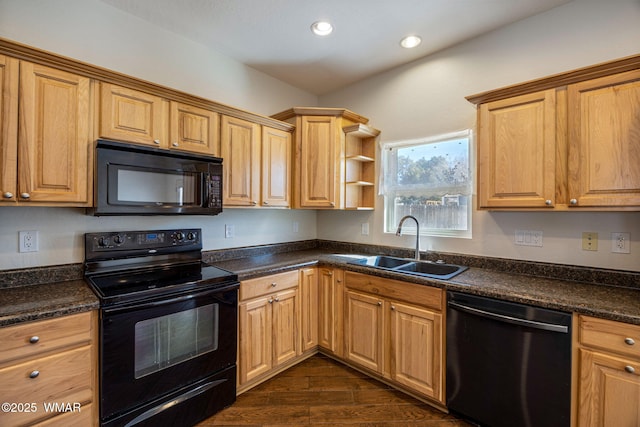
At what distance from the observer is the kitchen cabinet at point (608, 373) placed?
1294mm

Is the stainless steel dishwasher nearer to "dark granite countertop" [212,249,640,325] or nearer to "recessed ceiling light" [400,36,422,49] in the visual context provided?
"dark granite countertop" [212,249,640,325]

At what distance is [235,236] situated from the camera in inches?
104

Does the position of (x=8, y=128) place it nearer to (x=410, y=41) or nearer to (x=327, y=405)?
(x=327, y=405)

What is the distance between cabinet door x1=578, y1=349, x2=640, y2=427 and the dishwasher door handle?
140mm

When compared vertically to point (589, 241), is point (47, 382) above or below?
below

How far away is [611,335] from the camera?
1338 millimetres

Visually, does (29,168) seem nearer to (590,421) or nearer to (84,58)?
(84,58)

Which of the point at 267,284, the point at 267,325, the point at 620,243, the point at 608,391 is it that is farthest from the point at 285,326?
the point at 620,243

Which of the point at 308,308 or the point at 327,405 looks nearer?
the point at 327,405

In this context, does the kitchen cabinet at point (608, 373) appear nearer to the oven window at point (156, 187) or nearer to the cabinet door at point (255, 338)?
the cabinet door at point (255, 338)

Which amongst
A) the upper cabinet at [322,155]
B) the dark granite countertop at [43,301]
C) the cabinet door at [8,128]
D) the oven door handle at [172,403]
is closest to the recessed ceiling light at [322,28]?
the upper cabinet at [322,155]

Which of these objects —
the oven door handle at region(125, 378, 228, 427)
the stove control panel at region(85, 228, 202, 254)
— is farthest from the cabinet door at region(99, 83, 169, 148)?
the oven door handle at region(125, 378, 228, 427)

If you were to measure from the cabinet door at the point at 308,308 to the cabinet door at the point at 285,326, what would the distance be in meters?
0.08

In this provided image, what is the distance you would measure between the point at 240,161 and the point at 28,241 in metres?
1.37
